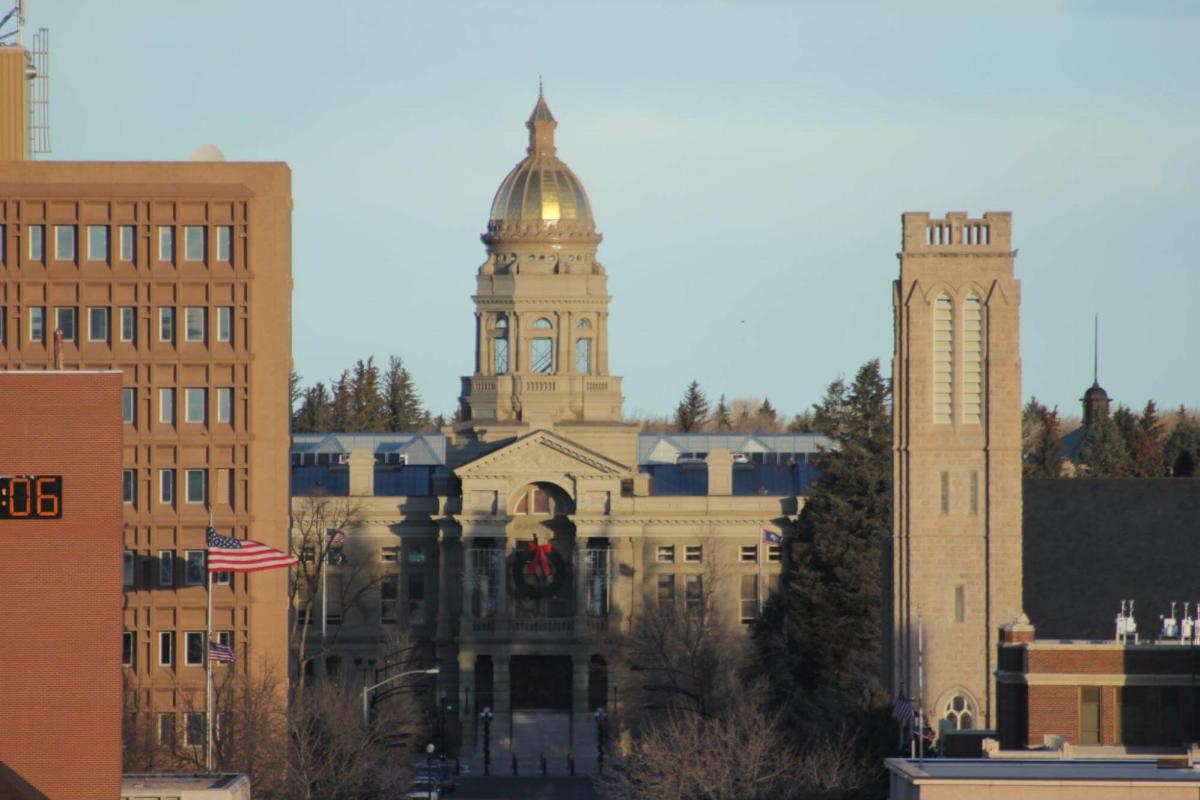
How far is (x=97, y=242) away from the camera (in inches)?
4112

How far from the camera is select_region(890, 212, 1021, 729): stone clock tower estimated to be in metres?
110

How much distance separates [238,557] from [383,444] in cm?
8772

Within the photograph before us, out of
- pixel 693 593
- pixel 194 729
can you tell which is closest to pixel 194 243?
pixel 194 729

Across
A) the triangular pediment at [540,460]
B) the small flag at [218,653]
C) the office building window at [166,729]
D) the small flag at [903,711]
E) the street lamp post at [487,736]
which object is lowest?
the street lamp post at [487,736]

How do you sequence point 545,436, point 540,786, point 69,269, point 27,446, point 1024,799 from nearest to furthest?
point 27,446 → point 1024,799 → point 69,269 → point 540,786 → point 545,436

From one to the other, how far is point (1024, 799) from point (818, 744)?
113ft

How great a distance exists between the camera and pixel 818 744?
347 feet

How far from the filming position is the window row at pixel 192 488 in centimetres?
10500

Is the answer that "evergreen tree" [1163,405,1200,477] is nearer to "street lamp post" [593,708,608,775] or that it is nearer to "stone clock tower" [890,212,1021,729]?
"street lamp post" [593,708,608,775]

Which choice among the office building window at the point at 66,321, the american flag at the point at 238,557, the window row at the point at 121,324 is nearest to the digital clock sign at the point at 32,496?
the american flag at the point at 238,557

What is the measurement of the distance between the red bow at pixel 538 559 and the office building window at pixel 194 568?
48207 millimetres

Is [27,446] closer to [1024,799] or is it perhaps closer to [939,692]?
[1024,799]

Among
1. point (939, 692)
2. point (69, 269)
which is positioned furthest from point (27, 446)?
point (939, 692)

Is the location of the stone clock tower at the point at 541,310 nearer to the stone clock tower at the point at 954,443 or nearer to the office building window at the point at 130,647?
the stone clock tower at the point at 954,443
